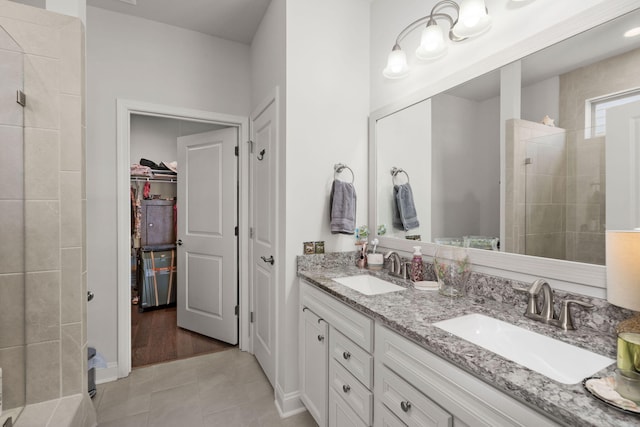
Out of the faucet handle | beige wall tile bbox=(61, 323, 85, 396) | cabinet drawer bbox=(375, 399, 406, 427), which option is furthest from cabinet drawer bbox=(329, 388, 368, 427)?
beige wall tile bbox=(61, 323, 85, 396)

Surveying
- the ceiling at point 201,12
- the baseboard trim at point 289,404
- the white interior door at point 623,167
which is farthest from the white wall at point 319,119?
the white interior door at point 623,167

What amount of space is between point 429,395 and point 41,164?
1752 mm

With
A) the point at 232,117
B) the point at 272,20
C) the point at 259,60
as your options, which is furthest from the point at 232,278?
the point at 272,20

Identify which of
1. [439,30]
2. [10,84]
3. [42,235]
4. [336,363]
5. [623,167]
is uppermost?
[439,30]

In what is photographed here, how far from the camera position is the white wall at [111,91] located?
225 centimetres

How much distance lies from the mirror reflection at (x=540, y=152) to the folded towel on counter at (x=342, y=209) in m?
0.42

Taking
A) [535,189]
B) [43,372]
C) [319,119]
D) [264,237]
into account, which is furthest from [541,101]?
[43,372]

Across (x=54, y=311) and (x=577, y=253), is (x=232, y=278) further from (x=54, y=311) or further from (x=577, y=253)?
(x=577, y=253)

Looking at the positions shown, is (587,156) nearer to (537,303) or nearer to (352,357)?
(537,303)

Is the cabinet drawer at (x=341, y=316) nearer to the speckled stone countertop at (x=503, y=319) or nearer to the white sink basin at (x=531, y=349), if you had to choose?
the speckled stone countertop at (x=503, y=319)

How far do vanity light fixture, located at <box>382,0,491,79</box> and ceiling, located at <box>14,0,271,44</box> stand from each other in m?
1.11

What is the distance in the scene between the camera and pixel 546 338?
0.96 meters

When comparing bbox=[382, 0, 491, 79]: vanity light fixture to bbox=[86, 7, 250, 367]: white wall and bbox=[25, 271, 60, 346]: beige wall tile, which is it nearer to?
bbox=[86, 7, 250, 367]: white wall

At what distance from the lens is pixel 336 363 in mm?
1458
